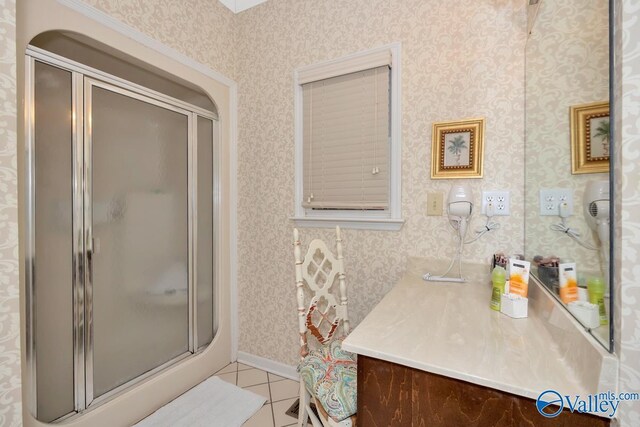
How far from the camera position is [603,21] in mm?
659

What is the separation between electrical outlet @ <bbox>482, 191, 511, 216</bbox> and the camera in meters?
1.38

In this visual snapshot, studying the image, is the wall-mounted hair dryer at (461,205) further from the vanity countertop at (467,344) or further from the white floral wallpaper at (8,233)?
the white floral wallpaper at (8,233)

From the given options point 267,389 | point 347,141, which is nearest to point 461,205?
point 347,141

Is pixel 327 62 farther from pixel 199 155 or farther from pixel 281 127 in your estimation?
pixel 199 155

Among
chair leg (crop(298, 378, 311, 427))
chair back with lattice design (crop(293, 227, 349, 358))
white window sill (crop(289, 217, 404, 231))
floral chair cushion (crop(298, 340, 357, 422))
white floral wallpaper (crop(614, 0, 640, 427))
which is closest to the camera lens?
white floral wallpaper (crop(614, 0, 640, 427))

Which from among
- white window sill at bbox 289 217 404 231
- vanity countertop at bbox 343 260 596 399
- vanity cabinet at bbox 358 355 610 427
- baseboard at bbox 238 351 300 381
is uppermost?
white window sill at bbox 289 217 404 231

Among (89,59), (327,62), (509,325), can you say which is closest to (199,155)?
(89,59)

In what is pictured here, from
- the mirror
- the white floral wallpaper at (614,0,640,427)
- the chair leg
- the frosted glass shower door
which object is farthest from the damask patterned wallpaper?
the white floral wallpaper at (614,0,640,427)

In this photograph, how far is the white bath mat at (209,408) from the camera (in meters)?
1.56

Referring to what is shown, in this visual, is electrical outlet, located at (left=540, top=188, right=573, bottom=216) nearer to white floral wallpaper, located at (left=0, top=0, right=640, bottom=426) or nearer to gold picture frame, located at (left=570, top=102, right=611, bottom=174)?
gold picture frame, located at (left=570, top=102, right=611, bottom=174)

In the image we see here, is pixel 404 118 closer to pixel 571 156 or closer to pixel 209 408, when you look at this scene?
pixel 571 156

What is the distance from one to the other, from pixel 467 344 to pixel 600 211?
495mm

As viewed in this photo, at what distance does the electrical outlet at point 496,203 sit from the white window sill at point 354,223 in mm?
433

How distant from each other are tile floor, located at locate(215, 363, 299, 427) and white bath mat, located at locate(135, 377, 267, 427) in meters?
0.05
